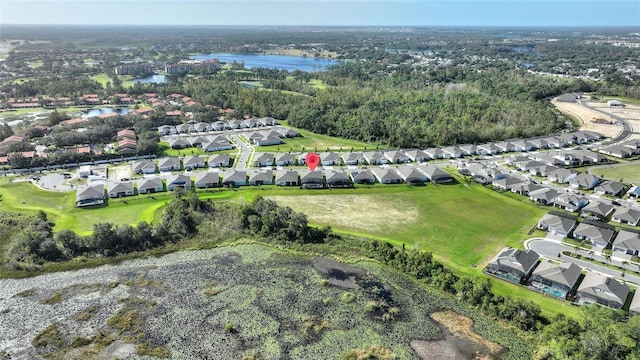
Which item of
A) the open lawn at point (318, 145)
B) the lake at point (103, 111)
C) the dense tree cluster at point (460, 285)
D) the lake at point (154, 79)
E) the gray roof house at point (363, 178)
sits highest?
the lake at point (154, 79)

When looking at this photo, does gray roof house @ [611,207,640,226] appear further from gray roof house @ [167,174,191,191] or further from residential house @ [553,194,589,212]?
gray roof house @ [167,174,191,191]

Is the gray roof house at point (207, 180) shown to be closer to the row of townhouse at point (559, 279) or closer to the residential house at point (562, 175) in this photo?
the row of townhouse at point (559, 279)

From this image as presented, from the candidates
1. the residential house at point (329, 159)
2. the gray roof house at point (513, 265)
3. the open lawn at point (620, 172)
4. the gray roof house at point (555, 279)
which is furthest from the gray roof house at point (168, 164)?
the open lawn at point (620, 172)

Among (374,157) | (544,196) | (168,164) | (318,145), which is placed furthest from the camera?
(318,145)

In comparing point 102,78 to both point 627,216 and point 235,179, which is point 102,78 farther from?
point 627,216

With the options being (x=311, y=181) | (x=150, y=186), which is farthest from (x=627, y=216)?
(x=150, y=186)
